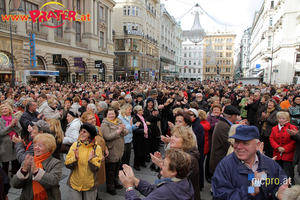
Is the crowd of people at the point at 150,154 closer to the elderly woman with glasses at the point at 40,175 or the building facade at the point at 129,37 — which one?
the elderly woman with glasses at the point at 40,175

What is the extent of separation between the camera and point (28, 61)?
20938 millimetres

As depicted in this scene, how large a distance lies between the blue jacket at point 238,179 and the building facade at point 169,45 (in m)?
52.0

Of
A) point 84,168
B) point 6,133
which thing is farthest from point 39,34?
point 84,168

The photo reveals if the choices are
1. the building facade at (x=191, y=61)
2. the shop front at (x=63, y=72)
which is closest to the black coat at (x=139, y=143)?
the shop front at (x=63, y=72)

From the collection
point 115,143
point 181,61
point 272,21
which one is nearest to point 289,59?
point 272,21

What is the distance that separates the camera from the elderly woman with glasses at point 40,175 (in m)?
2.59

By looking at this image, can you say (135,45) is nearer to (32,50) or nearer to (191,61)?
(32,50)

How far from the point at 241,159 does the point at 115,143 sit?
9.28ft

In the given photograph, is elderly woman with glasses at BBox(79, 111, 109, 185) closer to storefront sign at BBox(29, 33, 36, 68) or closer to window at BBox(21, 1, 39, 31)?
storefront sign at BBox(29, 33, 36, 68)

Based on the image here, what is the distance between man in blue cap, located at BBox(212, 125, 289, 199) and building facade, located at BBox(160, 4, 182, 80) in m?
52.0

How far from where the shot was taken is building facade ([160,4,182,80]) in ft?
202

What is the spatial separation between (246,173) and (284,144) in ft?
10.3

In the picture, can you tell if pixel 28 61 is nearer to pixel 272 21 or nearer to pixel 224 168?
pixel 224 168

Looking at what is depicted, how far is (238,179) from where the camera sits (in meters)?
1.93
